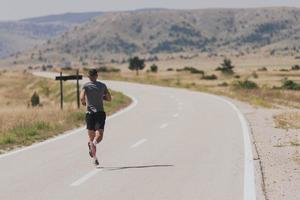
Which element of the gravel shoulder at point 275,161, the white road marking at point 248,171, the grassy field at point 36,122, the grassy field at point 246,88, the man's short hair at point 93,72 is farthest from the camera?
the grassy field at point 246,88

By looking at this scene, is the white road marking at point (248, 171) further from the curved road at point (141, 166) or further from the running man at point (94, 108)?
the running man at point (94, 108)

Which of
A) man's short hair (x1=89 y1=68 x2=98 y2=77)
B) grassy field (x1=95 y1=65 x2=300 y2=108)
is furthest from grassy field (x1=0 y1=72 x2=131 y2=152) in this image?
grassy field (x1=95 y1=65 x2=300 y2=108)

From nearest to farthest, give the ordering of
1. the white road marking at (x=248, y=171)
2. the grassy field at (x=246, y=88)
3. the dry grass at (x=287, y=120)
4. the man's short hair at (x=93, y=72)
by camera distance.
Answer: the white road marking at (x=248, y=171) < the man's short hair at (x=93, y=72) < the dry grass at (x=287, y=120) < the grassy field at (x=246, y=88)

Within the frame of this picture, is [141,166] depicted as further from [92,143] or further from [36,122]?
[36,122]

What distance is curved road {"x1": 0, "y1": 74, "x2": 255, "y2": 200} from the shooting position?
33.4 feet

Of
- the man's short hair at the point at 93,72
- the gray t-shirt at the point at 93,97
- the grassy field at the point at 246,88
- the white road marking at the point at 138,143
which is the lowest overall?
the grassy field at the point at 246,88

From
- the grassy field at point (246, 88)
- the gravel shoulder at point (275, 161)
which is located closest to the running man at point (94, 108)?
the gravel shoulder at point (275, 161)

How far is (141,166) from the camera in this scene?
13180mm

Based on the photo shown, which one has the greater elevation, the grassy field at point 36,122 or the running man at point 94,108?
the running man at point 94,108

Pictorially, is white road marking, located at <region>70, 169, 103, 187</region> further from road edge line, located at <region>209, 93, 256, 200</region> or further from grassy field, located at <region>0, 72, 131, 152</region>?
grassy field, located at <region>0, 72, 131, 152</region>

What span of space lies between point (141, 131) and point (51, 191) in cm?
1074

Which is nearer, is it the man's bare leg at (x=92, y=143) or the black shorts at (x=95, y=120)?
the man's bare leg at (x=92, y=143)

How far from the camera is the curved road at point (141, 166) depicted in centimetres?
1020

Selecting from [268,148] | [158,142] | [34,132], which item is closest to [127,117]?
[34,132]
